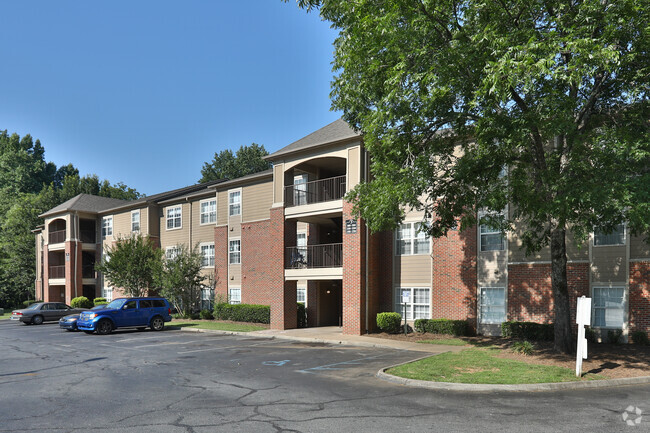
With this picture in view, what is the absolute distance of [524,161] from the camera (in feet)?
49.6

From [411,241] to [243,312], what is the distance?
11.1 m

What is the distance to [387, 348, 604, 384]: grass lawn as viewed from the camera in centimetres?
1151

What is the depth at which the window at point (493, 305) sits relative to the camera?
66.2ft

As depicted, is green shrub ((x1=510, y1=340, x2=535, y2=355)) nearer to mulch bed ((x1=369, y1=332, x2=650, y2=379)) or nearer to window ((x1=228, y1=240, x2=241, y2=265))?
mulch bed ((x1=369, y1=332, x2=650, y2=379))

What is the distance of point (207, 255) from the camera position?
110 feet

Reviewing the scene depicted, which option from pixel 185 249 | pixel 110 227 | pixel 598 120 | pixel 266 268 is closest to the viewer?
pixel 598 120

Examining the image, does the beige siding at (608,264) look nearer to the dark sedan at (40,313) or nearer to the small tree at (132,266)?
the small tree at (132,266)

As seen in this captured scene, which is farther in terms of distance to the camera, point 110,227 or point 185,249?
point 110,227

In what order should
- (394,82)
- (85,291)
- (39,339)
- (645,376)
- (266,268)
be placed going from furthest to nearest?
(85,291)
(266,268)
(39,339)
(394,82)
(645,376)

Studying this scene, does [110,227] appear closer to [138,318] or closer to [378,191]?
[138,318]

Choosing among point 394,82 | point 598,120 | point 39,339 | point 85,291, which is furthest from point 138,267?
point 598,120

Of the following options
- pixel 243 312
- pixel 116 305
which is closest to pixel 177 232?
pixel 243 312

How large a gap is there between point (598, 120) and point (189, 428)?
13722 millimetres

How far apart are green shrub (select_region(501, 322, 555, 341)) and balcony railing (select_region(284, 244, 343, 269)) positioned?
814cm
